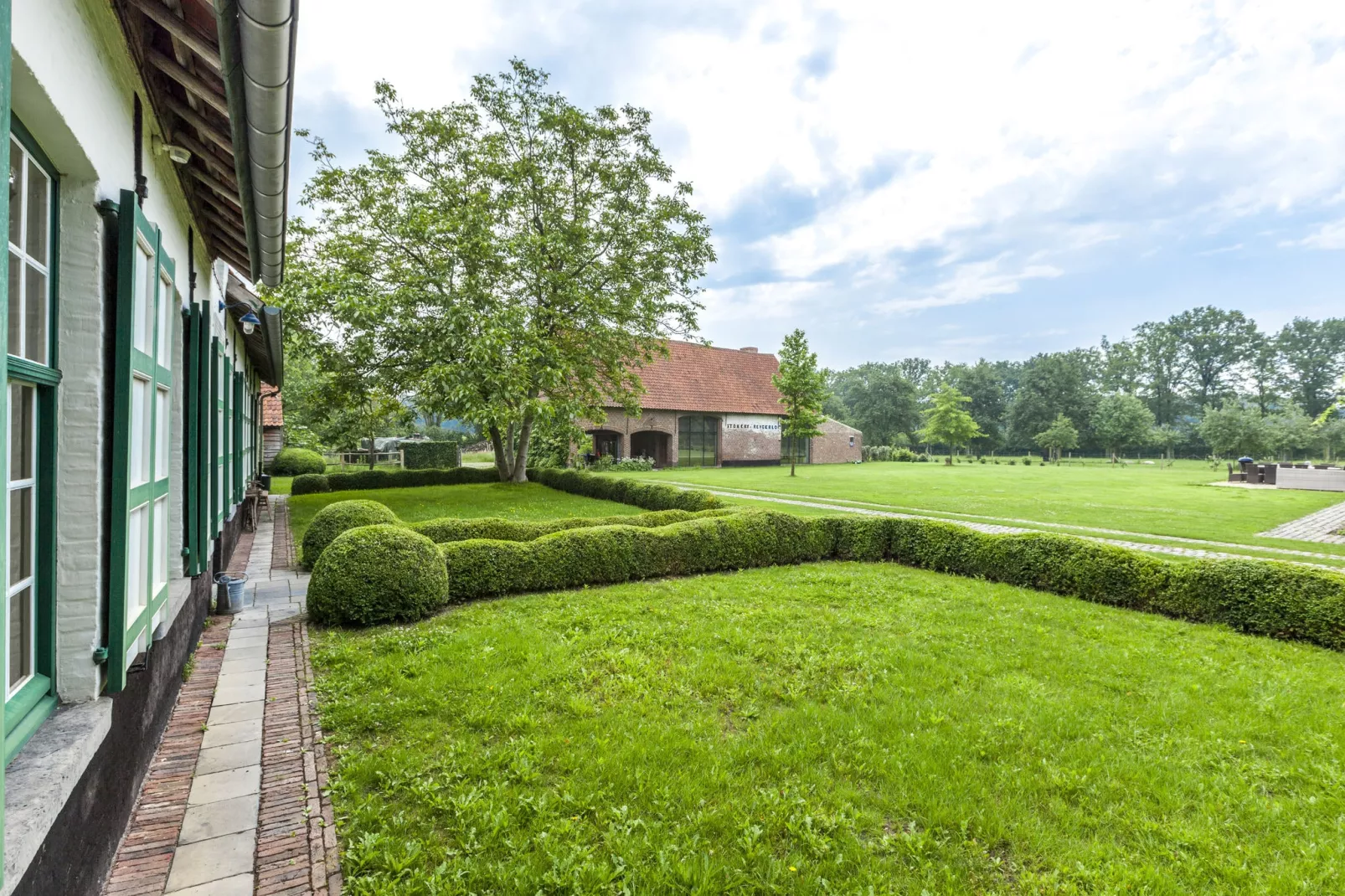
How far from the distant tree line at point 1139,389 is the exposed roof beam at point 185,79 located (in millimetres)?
52052

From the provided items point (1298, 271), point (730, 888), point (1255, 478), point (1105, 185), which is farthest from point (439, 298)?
point (1298, 271)

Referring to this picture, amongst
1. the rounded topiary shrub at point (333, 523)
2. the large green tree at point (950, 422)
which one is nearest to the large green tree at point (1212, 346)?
the large green tree at point (950, 422)

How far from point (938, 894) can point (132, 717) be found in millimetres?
3685

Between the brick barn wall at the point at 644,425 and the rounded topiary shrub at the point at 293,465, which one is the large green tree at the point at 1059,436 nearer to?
the brick barn wall at the point at 644,425

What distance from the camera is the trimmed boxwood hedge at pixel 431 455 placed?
87.9 ft

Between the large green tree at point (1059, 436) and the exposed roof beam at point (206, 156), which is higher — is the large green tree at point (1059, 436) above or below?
below

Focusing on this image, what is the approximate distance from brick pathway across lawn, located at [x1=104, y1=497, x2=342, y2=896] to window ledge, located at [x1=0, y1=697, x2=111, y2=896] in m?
0.90

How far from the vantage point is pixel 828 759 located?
11.7 ft

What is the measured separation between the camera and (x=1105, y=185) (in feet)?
74.3

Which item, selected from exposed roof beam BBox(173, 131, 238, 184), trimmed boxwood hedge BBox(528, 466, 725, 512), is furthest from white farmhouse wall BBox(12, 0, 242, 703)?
trimmed boxwood hedge BBox(528, 466, 725, 512)

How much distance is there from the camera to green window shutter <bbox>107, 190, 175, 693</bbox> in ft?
7.34

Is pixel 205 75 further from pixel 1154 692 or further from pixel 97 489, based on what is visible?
pixel 1154 692

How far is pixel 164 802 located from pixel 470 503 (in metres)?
12.8

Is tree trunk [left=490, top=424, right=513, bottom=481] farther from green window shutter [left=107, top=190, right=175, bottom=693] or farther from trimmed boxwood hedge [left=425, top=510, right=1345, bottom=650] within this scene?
green window shutter [left=107, top=190, right=175, bottom=693]
